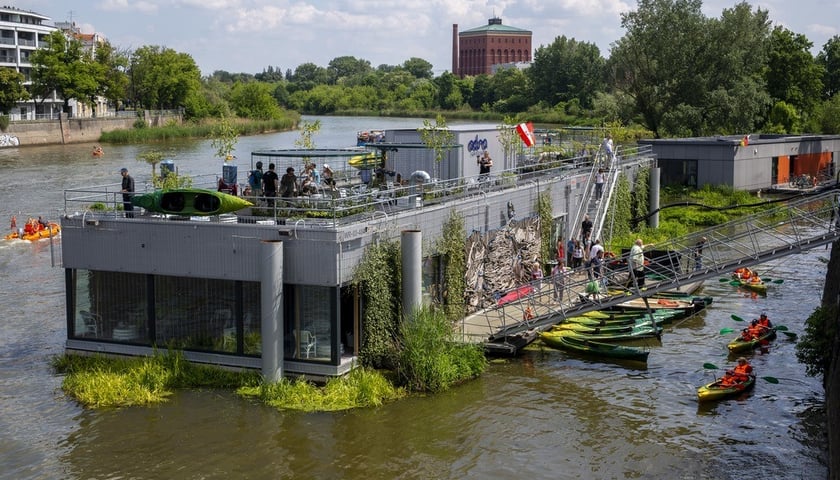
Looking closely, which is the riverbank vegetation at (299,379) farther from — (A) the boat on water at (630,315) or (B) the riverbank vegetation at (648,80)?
(B) the riverbank vegetation at (648,80)

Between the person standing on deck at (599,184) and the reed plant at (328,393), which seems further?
the person standing on deck at (599,184)

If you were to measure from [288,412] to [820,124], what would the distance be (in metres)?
72.5

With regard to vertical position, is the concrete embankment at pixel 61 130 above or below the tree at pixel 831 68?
below

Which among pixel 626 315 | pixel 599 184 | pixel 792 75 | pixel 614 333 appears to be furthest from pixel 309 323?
pixel 792 75

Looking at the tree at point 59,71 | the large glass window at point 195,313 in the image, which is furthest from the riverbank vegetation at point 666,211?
the tree at point 59,71

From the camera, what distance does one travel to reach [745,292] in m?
37.8

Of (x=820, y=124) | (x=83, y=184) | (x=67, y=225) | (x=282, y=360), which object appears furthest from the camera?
(x=820, y=124)

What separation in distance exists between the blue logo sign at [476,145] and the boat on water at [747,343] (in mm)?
11793

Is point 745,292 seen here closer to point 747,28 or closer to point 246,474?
point 246,474

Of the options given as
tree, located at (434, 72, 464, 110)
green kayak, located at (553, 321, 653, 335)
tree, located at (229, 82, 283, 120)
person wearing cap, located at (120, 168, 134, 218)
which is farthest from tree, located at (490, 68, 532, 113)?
person wearing cap, located at (120, 168, 134, 218)

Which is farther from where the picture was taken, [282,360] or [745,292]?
[745,292]

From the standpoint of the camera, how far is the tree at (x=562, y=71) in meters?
150

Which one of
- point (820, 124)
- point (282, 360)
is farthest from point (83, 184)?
point (820, 124)

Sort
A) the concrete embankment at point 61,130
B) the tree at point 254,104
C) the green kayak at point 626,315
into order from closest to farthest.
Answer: the green kayak at point 626,315, the concrete embankment at point 61,130, the tree at point 254,104
